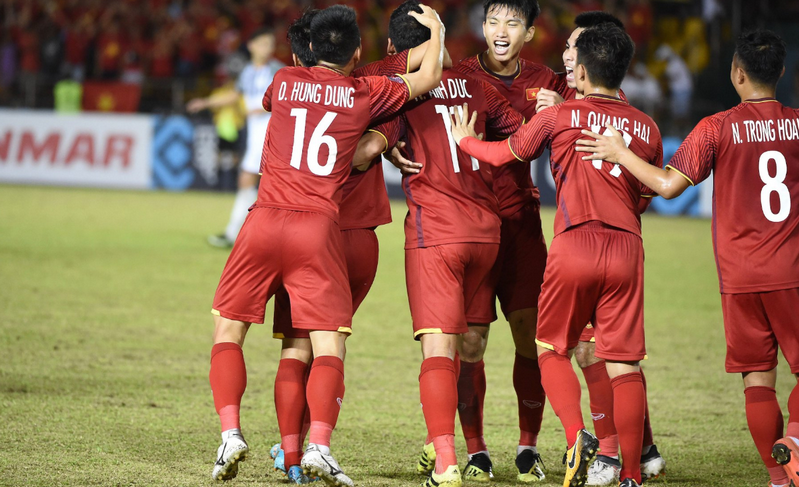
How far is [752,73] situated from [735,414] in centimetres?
260

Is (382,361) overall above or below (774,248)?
below

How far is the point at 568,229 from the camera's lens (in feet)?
14.8

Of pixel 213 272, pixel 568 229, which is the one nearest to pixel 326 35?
pixel 568 229

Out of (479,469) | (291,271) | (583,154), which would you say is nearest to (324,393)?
(291,271)

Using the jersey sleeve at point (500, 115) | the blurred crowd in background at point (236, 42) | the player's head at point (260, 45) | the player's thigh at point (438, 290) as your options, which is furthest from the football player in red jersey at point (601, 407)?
the blurred crowd in background at point (236, 42)

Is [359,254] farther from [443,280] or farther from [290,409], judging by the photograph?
[290,409]

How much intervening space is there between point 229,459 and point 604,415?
1.78 metres

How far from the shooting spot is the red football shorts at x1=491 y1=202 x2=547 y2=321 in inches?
207

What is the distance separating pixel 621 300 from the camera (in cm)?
A: 441

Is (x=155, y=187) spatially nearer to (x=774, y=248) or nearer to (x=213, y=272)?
(x=213, y=272)

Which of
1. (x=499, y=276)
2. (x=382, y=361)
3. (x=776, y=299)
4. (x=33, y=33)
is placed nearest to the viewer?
(x=776, y=299)

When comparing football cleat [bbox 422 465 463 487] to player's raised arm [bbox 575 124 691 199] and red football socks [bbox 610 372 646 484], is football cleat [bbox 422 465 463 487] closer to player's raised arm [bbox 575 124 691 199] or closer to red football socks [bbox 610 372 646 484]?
red football socks [bbox 610 372 646 484]

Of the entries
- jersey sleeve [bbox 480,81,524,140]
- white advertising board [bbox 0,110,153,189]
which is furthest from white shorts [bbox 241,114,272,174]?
jersey sleeve [bbox 480,81,524,140]

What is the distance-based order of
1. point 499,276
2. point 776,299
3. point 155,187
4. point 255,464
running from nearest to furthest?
1. point 776,299
2. point 255,464
3. point 499,276
4. point 155,187
